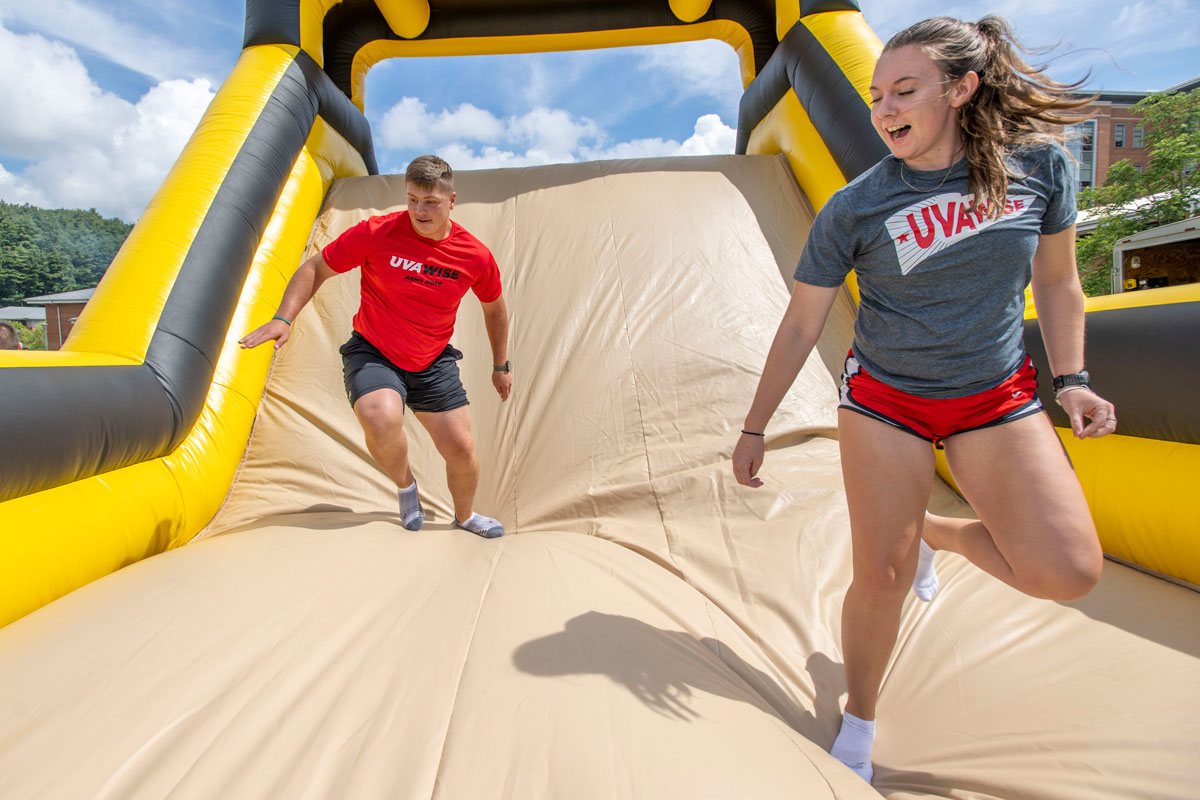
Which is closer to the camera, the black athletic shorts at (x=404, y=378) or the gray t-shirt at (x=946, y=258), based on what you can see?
the gray t-shirt at (x=946, y=258)

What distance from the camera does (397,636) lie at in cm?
130

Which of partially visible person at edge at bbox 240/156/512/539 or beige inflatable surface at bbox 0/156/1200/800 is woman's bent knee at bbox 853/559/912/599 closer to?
beige inflatable surface at bbox 0/156/1200/800

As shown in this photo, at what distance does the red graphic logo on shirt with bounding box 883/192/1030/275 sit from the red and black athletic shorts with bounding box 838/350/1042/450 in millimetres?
212

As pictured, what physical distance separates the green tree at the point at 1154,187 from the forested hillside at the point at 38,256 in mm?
38376

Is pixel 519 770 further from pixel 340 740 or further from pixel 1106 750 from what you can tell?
pixel 1106 750

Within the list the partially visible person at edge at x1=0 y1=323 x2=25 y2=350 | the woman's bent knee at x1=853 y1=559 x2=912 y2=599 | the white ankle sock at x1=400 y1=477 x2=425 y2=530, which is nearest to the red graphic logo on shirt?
the woman's bent knee at x1=853 y1=559 x2=912 y2=599

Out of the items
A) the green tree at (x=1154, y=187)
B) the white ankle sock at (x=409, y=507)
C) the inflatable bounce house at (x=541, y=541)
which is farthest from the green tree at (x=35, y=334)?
the green tree at (x=1154, y=187)

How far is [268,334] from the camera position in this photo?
1.85 meters

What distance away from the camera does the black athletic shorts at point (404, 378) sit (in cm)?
209

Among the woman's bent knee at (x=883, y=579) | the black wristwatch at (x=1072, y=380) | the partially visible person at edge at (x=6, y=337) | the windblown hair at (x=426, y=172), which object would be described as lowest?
the woman's bent knee at (x=883, y=579)

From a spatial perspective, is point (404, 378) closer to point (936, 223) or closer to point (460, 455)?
point (460, 455)

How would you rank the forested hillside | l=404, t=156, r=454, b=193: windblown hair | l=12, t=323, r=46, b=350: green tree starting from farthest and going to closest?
the forested hillside → l=12, t=323, r=46, b=350: green tree → l=404, t=156, r=454, b=193: windblown hair

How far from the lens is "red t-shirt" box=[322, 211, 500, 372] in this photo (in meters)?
2.09

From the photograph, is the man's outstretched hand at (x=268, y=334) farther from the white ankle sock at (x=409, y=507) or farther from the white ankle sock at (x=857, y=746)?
the white ankle sock at (x=857, y=746)
